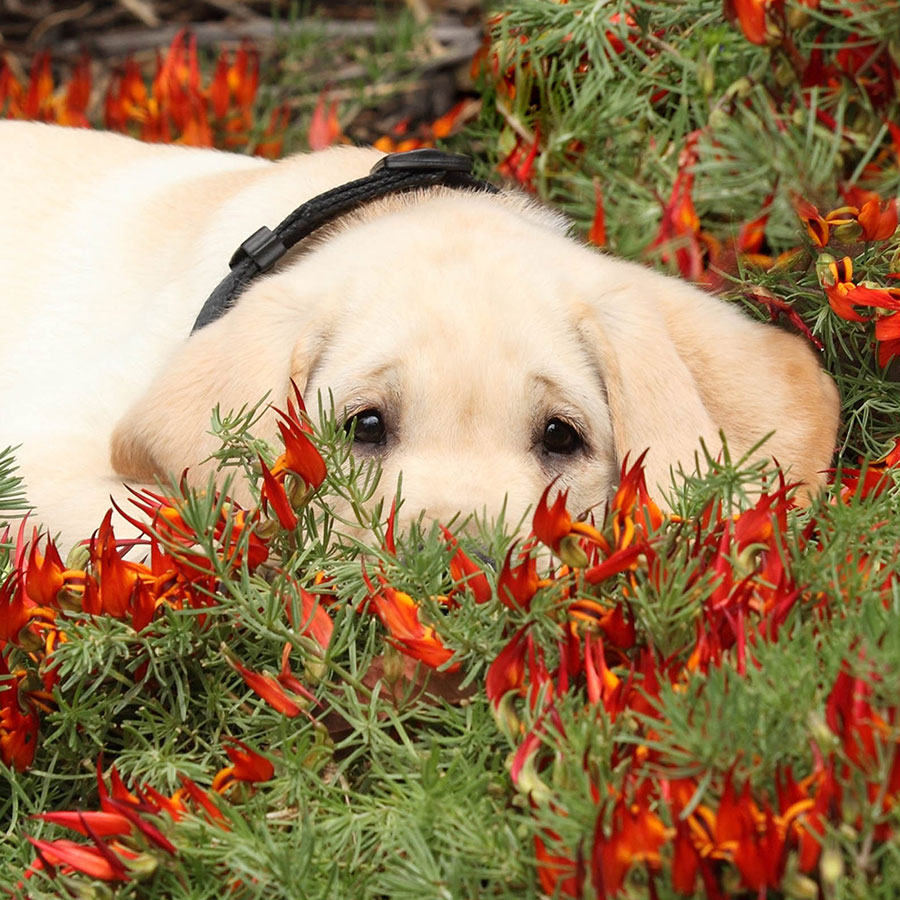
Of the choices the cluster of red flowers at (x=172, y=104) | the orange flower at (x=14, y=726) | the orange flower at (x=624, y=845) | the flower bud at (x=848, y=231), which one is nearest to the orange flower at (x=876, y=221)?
the flower bud at (x=848, y=231)

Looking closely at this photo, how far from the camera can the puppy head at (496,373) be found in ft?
8.23

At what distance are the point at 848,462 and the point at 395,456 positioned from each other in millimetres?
914

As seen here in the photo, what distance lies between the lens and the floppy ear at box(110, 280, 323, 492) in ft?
8.36

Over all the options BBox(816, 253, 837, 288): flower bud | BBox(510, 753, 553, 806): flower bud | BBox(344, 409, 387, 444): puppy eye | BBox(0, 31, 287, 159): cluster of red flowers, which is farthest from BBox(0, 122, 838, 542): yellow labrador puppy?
BBox(0, 31, 287, 159): cluster of red flowers

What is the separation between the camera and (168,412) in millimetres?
2590

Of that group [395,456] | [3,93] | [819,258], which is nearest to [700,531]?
[395,456]

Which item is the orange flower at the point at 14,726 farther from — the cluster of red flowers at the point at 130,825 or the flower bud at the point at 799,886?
the flower bud at the point at 799,886

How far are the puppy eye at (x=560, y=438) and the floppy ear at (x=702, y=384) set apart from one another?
9 cm

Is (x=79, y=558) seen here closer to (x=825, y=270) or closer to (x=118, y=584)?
(x=118, y=584)

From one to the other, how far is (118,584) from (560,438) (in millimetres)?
1024

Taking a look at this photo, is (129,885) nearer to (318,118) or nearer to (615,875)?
(615,875)

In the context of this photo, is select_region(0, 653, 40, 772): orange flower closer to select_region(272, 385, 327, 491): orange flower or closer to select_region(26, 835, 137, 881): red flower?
select_region(26, 835, 137, 881): red flower

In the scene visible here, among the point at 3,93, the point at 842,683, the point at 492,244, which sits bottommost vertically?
the point at 3,93

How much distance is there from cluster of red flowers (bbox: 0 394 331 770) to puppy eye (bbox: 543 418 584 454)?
0.74 metres
